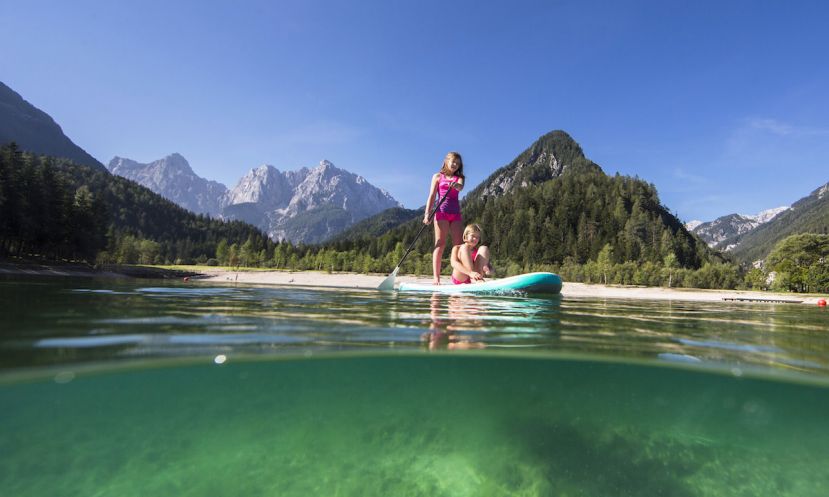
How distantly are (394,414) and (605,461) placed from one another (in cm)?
160

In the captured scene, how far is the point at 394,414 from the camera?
326cm

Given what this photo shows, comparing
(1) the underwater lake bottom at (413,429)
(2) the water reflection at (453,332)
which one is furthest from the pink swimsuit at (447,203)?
(1) the underwater lake bottom at (413,429)

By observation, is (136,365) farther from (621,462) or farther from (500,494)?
A: (621,462)

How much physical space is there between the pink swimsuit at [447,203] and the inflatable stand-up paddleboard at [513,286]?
2.04 m

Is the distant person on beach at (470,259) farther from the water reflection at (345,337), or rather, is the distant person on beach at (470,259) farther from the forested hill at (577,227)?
the forested hill at (577,227)

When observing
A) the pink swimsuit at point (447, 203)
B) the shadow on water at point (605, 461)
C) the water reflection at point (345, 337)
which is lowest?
the shadow on water at point (605, 461)

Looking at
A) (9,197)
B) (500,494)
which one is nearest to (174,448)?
(500,494)

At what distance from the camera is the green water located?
2.57m

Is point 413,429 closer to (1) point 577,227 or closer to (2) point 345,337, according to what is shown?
(2) point 345,337

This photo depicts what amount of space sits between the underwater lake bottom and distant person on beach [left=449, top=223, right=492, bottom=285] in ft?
23.7

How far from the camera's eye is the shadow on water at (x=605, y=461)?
2703 millimetres

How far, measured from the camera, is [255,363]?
3131mm

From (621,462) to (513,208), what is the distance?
148 m

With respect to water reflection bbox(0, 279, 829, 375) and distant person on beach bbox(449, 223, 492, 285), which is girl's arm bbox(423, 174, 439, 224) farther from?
water reflection bbox(0, 279, 829, 375)
